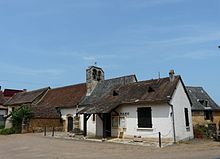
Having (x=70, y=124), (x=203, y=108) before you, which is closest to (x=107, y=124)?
(x=70, y=124)

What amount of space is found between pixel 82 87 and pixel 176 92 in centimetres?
1629

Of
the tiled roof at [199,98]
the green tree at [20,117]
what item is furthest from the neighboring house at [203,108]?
the green tree at [20,117]

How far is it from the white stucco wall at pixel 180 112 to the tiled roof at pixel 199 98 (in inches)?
473

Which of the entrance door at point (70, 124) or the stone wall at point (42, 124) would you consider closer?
the stone wall at point (42, 124)

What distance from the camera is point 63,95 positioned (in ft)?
119

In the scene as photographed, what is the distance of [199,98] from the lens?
3741 cm

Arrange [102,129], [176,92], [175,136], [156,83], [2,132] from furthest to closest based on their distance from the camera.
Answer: [2,132], [102,129], [156,83], [176,92], [175,136]

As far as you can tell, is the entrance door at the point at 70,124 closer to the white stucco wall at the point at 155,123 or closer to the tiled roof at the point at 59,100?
the tiled roof at the point at 59,100

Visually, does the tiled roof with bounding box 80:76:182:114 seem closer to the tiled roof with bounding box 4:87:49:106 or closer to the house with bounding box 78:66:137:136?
the house with bounding box 78:66:137:136

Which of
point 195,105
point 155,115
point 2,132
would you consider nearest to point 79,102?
point 2,132

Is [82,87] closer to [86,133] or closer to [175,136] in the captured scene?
[86,133]

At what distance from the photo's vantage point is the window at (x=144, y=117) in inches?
835

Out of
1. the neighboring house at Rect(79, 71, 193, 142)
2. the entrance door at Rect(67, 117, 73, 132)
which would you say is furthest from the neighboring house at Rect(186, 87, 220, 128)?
the entrance door at Rect(67, 117, 73, 132)

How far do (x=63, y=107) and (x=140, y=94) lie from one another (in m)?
13.4
